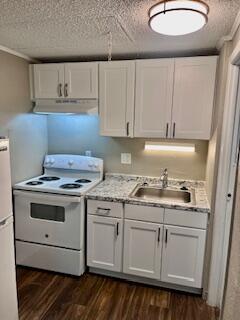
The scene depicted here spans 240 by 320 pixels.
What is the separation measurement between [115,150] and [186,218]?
3.94 ft

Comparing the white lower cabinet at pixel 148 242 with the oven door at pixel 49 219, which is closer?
the white lower cabinet at pixel 148 242

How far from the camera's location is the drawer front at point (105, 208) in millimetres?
2359

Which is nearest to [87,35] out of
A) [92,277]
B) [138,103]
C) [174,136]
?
[138,103]

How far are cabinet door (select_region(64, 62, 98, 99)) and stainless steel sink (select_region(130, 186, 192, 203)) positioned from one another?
43.9 inches

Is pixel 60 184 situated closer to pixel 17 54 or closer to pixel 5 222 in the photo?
pixel 5 222

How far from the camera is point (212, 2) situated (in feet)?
4.55

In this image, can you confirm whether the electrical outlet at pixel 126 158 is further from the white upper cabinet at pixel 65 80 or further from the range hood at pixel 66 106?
the white upper cabinet at pixel 65 80

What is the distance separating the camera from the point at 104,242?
8.06 feet

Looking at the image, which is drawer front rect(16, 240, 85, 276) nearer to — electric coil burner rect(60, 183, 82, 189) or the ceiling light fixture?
electric coil burner rect(60, 183, 82, 189)

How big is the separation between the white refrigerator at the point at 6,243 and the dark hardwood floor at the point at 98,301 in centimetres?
38

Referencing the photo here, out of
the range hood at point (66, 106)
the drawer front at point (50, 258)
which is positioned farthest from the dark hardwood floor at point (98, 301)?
the range hood at point (66, 106)

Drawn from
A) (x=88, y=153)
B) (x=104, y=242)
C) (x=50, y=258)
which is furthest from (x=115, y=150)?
(x=50, y=258)

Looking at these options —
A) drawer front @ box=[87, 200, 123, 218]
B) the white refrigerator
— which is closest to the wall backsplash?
drawer front @ box=[87, 200, 123, 218]

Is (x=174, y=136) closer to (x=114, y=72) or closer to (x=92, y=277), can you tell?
(x=114, y=72)
